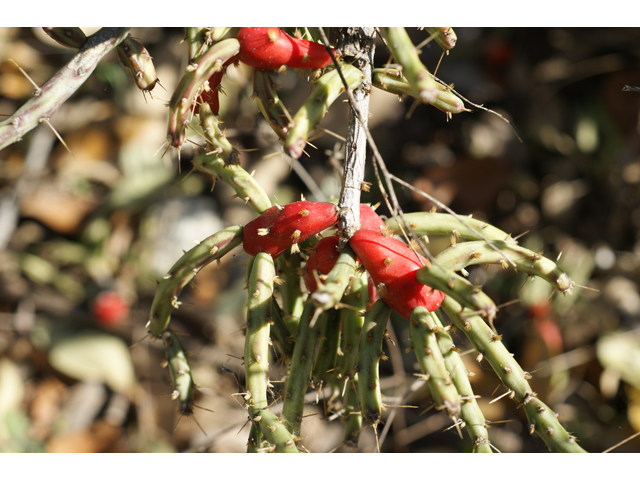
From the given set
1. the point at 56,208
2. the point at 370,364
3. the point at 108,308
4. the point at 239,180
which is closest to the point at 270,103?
the point at 239,180

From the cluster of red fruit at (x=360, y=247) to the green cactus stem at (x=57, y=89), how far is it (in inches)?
19.1

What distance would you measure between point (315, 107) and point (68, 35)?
24.2 inches

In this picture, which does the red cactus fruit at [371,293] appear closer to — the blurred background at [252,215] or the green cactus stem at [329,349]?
the green cactus stem at [329,349]

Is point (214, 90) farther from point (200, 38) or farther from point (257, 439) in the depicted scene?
point (257, 439)

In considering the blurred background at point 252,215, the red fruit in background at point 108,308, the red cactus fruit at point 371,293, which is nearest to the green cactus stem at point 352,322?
the red cactus fruit at point 371,293

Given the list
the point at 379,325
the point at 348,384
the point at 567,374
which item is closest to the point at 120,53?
the point at 379,325

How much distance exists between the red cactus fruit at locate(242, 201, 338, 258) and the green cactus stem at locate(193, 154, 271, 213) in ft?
0.33

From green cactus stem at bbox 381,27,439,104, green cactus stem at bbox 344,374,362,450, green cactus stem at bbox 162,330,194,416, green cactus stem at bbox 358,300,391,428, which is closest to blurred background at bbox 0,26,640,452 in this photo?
green cactus stem at bbox 344,374,362,450

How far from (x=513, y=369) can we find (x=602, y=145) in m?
2.88

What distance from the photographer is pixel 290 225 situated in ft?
3.55

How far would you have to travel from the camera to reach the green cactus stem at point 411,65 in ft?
2.52

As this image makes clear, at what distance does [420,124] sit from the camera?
3.49 meters

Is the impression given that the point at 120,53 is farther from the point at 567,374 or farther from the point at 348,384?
the point at 567,374

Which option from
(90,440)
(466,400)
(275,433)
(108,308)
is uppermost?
(275,433)
